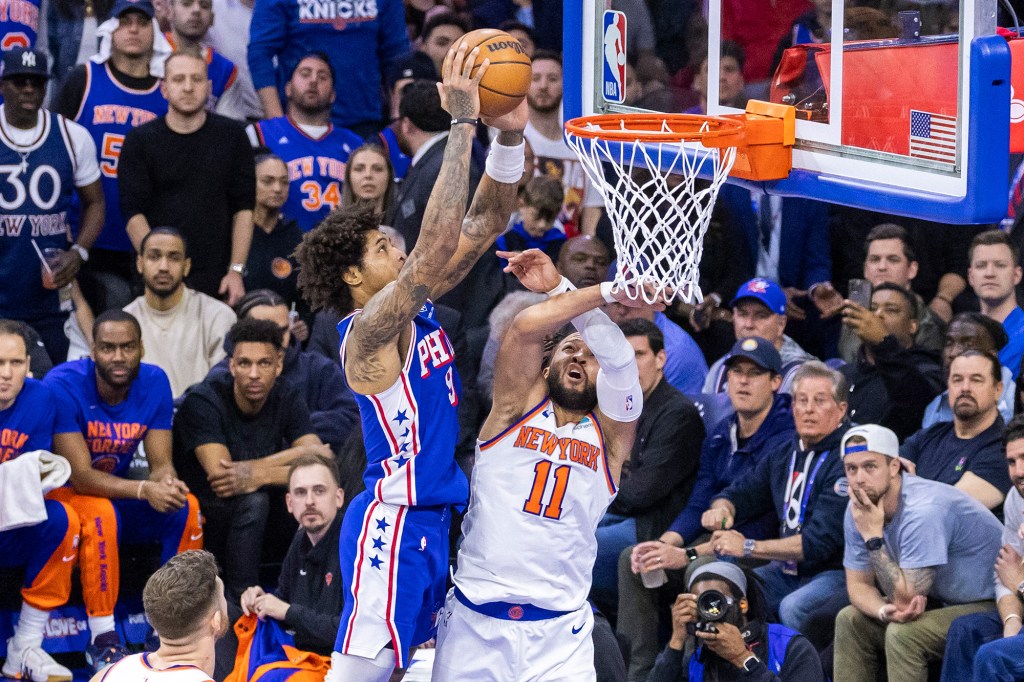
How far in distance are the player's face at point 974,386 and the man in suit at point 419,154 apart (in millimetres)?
2716

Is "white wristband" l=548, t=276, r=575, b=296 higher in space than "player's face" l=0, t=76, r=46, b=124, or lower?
lower

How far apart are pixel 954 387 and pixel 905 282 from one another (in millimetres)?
1354

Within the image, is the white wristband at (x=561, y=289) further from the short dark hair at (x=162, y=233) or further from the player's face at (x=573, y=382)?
the short dark hair at (x=162, y=233)

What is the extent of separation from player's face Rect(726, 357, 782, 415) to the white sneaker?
3477 millimetres

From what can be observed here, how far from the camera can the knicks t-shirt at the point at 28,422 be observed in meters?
6.76

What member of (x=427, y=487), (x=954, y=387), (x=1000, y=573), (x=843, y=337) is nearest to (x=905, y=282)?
(x=843, y=337)

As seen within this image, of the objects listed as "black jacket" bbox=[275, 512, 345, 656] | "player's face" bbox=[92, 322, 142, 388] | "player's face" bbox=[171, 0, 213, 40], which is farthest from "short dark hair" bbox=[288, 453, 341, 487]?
"player's face" bbox=[171, 0, 213, 40]

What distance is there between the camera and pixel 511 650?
4.71 metres

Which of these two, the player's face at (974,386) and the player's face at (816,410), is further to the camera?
the player's face at (816,410)

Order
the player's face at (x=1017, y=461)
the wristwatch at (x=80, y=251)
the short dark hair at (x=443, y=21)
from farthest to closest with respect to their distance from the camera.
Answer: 1. the short dark hair at (x=443, y=21)
2. the wristwatch at (x=80, y=251)
3. the player's face at (x=1017, y=461)

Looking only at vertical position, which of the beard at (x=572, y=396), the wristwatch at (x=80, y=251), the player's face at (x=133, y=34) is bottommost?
the beard at (x=572, y=396)

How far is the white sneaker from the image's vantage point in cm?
652

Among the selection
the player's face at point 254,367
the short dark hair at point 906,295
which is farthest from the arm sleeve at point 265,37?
the short dark hair at point 906,295

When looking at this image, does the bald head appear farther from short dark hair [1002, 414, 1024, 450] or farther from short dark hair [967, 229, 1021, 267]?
short dark hair [1002, 414, 1024, 450]
